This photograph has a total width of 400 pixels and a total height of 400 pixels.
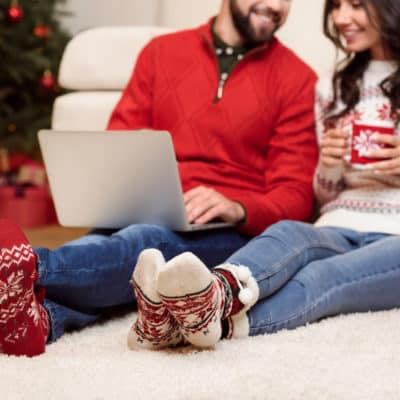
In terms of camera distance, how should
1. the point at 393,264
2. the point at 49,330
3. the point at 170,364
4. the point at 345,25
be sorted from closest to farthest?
1. the point at 170,364
2. the point at 49,330
3. the point at 393,264
4. the point at 345,25

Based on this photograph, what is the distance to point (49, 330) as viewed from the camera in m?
1.34

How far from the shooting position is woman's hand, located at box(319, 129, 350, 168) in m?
1.64

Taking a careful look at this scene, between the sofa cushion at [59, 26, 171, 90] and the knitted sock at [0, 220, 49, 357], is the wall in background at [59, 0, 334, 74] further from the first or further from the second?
the knitted sock at [0, 220, 49, 357]

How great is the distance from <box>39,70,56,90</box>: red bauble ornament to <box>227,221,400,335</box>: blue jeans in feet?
7.68

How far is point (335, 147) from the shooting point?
1652 mm

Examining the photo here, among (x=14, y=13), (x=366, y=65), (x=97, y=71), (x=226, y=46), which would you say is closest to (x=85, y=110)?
(x=97, y=71)

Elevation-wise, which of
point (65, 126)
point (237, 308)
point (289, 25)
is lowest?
point (65, 126)

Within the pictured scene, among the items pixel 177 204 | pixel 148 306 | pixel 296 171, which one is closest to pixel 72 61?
pixel 296 171

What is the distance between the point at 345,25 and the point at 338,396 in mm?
955

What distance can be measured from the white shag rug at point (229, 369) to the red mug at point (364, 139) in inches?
13.1

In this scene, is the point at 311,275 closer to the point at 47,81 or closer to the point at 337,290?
the point at 337,290

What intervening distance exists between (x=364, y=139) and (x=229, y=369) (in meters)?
0.57

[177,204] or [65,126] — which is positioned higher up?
[177,204]

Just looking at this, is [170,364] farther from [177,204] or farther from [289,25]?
[289,25]
